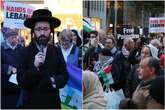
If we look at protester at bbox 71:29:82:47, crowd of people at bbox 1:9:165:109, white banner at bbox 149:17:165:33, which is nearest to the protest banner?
crowd of people at bbox 1:9:165:109

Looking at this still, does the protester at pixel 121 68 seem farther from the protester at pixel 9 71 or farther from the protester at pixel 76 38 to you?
the protester at pixel 9 71

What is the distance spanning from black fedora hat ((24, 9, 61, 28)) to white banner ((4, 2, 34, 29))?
0.08 m

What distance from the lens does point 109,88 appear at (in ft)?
21.5

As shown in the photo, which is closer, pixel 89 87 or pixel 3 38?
pixel 89 87

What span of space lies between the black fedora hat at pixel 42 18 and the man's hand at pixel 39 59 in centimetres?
28

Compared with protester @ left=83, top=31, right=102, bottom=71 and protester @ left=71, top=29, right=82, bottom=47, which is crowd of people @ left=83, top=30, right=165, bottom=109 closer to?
protester @ left=83, top=31, right=102, bottom=71

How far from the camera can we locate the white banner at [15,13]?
468cm

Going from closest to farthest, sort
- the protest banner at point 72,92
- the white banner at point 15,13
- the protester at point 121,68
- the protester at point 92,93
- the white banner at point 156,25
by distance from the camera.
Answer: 1. the protester at point 92,93
2. the protest banner at point 72,92
3. the white banner at point 15,13
4. the protester at point 121,68
5. the white banner at point 156,25

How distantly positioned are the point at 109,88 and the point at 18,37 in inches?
86.3

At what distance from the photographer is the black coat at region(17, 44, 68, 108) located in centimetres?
455

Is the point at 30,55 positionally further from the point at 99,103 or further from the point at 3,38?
the point at 99,103

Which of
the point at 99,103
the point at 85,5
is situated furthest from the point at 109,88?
the point at 99,103

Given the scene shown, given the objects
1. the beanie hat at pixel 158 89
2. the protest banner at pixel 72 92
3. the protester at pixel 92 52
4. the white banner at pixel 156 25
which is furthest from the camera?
the white banner at pixel 156 25

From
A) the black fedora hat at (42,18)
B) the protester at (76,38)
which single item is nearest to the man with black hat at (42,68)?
the black fedora hat at (42,18)
